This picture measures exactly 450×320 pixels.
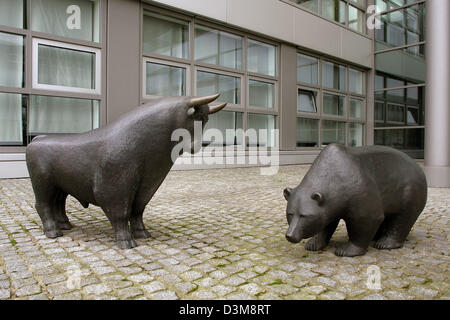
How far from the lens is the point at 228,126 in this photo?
12695 millimetres

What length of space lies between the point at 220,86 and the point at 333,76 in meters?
6.71

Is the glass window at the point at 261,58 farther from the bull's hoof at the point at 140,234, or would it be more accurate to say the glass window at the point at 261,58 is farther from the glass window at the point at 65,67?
the bull's hoof at the point at 140,234

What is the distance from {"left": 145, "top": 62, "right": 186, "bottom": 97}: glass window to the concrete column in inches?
279

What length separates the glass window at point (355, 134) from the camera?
1714 centimetres

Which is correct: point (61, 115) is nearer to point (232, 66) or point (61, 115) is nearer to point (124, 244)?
point (232, 66)

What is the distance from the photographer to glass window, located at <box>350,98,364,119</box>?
1719 cm

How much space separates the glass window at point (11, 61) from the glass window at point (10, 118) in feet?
1.08

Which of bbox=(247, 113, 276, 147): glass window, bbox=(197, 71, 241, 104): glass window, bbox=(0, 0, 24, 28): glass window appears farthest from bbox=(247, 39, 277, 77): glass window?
bbox=(0, 0, 24, 28): glass window

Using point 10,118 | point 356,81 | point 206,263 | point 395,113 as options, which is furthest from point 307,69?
point 206,263

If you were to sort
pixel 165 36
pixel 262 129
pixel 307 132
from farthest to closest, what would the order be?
pixel 307 132 → pixel 262 129 → pixel 165 36

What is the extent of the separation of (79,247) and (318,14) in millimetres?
14623

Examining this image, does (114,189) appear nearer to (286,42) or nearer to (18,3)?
(18,3)

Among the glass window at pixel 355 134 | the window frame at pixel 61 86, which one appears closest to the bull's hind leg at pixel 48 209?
the window frame at pixel 61 86
